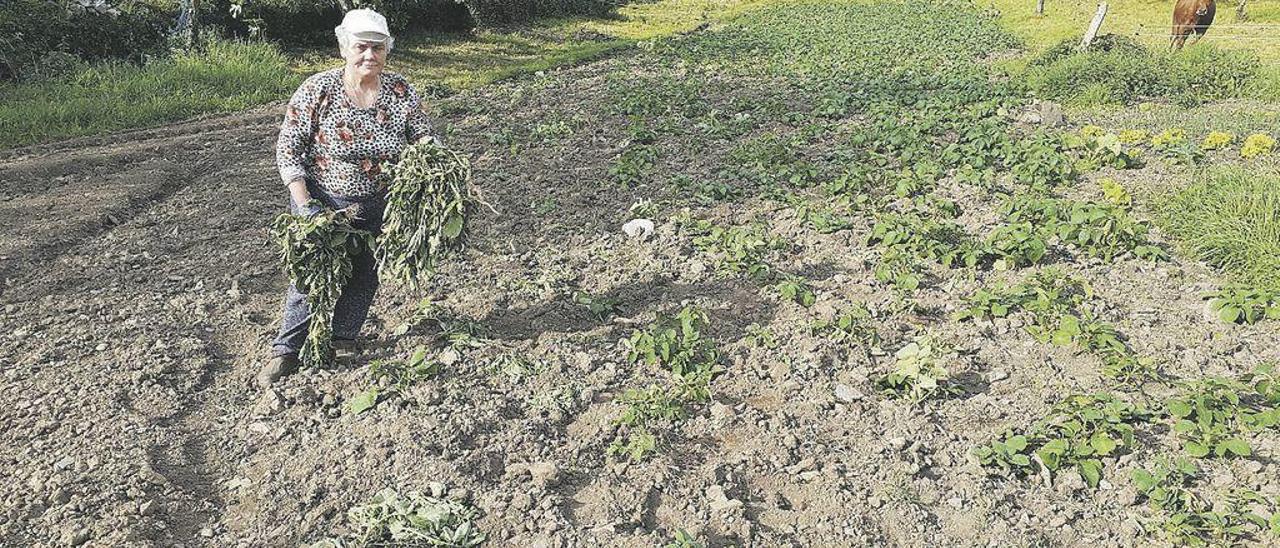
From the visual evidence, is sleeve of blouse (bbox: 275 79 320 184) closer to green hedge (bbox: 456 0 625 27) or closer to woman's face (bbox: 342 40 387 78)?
woman's face (bbox: 342 40 387 78)

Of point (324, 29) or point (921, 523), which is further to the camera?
point (324, 29)

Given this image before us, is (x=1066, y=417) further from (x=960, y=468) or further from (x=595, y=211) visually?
(x=595, y=211)

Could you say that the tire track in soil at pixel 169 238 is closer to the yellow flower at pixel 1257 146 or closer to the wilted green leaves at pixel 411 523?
the wilted green leaves at pixel 411 523

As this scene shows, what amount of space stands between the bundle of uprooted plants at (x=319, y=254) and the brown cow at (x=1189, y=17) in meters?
14.2

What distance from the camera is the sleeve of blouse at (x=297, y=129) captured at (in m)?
4.08

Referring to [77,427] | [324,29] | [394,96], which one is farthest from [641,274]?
[324,29]

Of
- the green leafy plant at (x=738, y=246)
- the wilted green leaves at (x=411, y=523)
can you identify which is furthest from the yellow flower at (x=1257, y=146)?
the wilted green leaves at (x=411, y=523)

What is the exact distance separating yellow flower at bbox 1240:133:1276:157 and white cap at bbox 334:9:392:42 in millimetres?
6773

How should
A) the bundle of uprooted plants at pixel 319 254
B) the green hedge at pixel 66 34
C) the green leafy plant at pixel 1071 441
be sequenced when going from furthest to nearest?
the green hedge at pixel 66 34 < the bundle of uprooted plants at pixel 319 254 < the green leafy plant at pixel 1071 441

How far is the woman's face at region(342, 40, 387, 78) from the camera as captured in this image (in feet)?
13.0

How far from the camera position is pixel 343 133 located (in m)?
4.12

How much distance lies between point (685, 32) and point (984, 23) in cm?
615

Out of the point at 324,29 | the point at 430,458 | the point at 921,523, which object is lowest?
the point at 921,523

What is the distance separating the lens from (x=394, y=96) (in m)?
4.18
